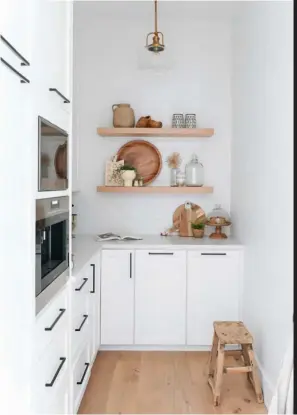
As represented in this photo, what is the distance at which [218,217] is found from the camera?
3.81m

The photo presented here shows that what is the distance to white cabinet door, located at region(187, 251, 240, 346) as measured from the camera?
3.47 meters

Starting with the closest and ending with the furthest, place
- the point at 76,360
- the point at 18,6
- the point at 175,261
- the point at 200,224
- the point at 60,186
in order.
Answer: the point at 18,6 → the point at 60,186 → the point at 76,360 → the point at 175,261 → the point at 200,224

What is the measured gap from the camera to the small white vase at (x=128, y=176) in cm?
382

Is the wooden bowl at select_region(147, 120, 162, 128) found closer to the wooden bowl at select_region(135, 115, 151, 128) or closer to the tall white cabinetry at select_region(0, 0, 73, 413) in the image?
the wooden bowl at select_region(135, 115, 151, 128)

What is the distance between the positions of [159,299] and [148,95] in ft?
6.02

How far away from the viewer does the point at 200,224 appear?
3838 millimetres

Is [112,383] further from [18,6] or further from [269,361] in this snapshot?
[18,6]

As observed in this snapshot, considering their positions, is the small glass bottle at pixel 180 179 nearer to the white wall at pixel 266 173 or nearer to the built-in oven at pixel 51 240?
the white wall at pixel 266 173

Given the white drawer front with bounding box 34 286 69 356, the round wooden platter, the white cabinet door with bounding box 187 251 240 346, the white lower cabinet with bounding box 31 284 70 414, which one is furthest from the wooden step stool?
the round wooden platter

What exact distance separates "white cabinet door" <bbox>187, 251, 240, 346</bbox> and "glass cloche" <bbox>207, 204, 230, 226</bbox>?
1.29 feet

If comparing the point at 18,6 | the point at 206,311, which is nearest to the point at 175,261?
the point at 206,311

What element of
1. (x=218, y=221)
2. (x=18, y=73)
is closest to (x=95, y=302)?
(x=218, y=221)

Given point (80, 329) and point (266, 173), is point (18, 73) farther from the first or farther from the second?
point (266, 173)

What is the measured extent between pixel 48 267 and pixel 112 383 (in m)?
1.44
